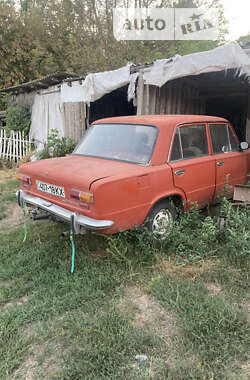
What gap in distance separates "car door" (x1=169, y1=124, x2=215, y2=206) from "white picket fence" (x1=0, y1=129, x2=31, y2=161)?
8032 mm

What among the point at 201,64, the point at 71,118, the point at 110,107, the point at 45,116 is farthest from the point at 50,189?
Answer: the point at 110,107

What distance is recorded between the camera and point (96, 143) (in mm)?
4414

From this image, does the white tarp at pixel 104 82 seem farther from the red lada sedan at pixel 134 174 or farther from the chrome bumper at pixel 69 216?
the chrome bumper at pixel 69 216

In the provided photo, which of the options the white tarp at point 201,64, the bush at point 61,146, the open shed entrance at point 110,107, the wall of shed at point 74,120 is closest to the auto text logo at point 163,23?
the open shed entrance at point 110,107

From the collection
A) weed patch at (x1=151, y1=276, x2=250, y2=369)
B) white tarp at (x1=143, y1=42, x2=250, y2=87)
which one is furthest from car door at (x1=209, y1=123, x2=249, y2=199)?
weed patch at (x1=151, y1=276, x2=250, y2=369)

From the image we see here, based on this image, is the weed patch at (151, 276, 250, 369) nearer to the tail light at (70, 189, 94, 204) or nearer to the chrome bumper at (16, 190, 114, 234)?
the chrome bumper at (16, 190, 114, 234)

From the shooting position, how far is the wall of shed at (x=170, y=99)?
274 inches

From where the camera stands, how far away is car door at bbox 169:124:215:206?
4018 mm

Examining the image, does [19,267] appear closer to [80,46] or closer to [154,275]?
[154,275]

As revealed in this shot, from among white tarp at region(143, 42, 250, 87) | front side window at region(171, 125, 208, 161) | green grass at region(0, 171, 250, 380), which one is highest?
white tarp at region(143, 42, 250, 87)

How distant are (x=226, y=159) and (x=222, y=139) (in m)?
0.36

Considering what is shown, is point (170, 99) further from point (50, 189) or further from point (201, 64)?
point (50, 189)

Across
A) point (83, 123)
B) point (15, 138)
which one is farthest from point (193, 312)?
point (15, 138)

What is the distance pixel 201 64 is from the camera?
17.8ft
